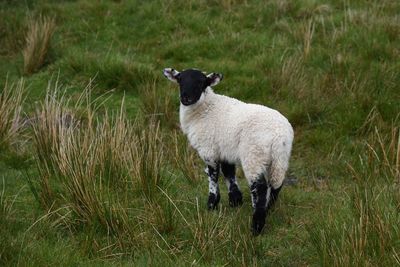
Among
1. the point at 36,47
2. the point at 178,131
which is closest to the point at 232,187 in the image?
the point at 178,131

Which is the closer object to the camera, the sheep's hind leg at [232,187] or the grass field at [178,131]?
the grass field at [178,131]

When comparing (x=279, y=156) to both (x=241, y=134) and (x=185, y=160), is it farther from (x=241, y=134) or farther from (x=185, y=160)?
(x=185, y=160)

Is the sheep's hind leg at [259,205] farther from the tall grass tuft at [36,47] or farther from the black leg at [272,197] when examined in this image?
the tall grass tuft at [36,47]

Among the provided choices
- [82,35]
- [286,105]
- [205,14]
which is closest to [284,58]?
[286,105]

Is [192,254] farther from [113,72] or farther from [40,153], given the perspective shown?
[113,72]

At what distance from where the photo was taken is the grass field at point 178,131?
4863 millimetres

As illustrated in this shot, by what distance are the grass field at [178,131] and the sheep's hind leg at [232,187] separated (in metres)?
0.10

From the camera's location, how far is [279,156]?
5.26 meters

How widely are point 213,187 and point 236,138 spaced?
649 mm

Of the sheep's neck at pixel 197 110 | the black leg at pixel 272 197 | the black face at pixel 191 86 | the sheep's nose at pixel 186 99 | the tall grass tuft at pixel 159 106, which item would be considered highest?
the black face at pixel 191 86

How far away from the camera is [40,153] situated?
262 inches

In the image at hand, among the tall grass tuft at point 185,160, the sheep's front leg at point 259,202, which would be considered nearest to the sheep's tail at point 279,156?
the sheep's front leg at point 259,202

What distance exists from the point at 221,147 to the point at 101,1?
689 cm

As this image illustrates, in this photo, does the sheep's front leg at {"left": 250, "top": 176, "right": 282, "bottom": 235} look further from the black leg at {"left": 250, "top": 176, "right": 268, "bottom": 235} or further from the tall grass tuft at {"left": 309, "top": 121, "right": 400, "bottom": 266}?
the tall grass tuft at {"left": 309, "top": 121, "right": 400, "bottom": 266}
